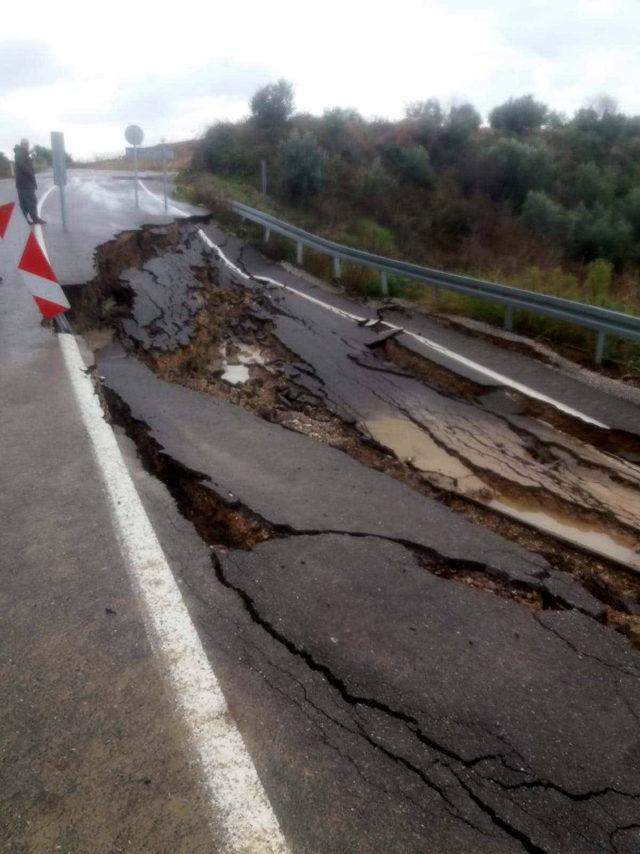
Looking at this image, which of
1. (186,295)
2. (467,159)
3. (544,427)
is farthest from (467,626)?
(467,159)

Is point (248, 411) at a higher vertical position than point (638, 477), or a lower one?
higher

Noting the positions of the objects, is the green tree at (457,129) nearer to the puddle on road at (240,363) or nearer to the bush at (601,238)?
the bush at (601,238)

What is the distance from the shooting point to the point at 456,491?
200 inches

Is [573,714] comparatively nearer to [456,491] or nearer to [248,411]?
[456,491]

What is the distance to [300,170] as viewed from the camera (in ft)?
76.2

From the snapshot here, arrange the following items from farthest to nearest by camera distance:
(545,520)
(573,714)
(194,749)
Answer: (545,520) → (573,714) → (194,749)

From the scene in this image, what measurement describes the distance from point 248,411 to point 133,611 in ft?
10.5

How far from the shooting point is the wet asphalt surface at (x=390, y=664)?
92.1 inches

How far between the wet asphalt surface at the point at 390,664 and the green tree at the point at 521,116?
32410 mm

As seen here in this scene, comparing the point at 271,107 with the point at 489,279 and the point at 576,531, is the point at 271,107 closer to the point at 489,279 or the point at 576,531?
the point at 489,279

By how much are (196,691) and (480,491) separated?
3.02 m

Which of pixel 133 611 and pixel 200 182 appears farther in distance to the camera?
pixel 200 182

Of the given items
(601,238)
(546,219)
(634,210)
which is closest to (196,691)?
(601,238)

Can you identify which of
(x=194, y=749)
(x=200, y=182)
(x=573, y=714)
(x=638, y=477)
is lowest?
(x=638, y=477)
